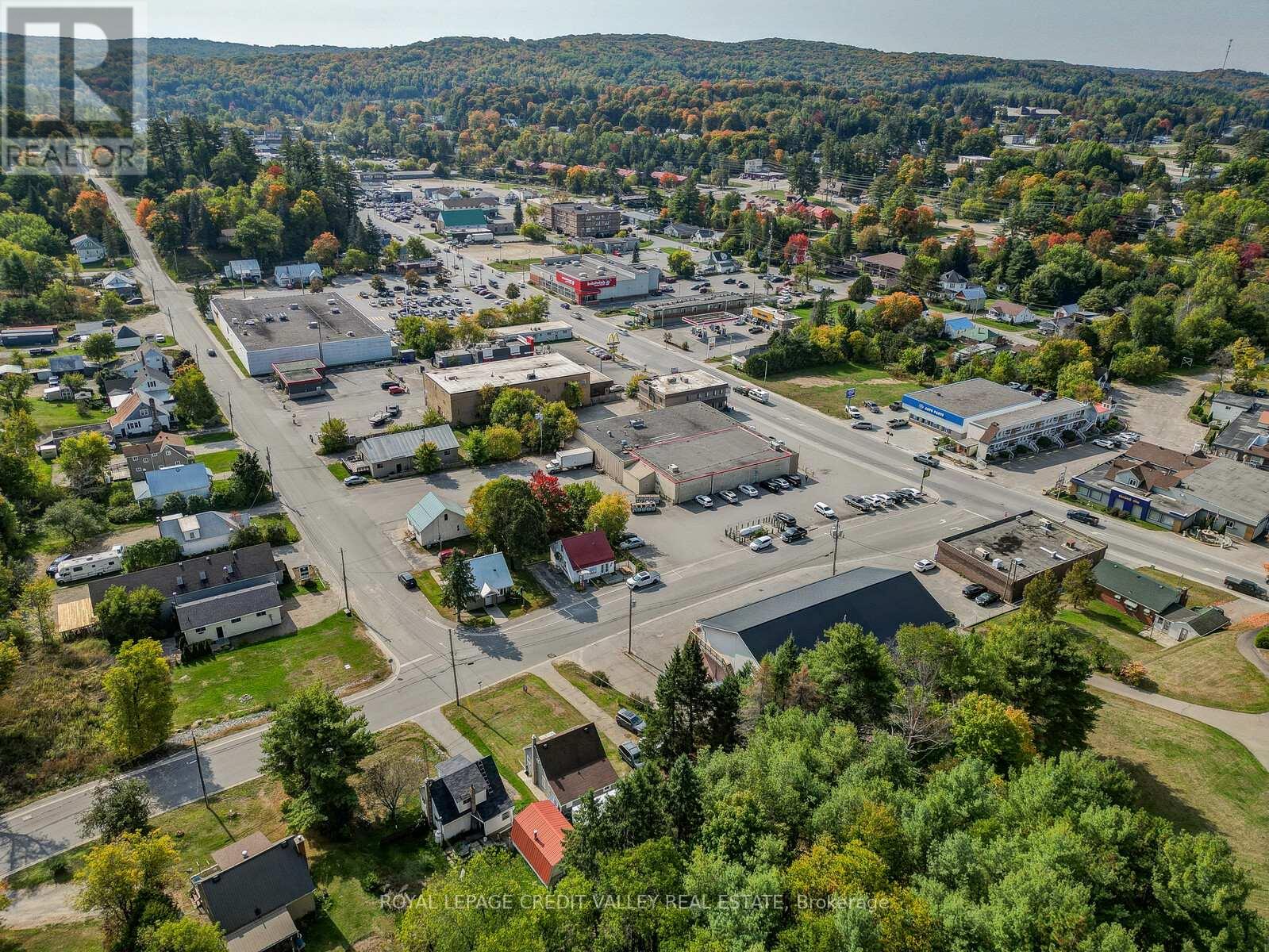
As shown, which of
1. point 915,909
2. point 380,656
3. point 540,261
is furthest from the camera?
point 540,261

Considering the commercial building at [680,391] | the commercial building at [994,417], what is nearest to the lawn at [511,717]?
the commercial building at [680,391]

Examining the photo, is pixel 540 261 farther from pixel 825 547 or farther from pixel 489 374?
pixel 825 547

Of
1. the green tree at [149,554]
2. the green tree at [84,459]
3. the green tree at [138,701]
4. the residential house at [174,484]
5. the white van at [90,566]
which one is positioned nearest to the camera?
the green tree at [138,701]

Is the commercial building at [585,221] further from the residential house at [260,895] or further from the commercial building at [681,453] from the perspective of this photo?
the residential house at [260,895]

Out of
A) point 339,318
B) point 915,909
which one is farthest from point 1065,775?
point 339,318

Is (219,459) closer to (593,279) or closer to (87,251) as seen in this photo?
(593,279)

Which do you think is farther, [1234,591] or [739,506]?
[739,506]
